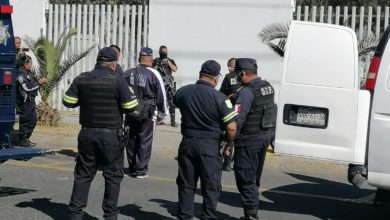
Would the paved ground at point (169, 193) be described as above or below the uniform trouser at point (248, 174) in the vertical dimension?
below

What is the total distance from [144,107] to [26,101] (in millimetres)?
2574

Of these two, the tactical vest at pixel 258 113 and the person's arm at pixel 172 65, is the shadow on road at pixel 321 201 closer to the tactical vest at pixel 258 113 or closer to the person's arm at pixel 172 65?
the tactical vest at pixel 258 113

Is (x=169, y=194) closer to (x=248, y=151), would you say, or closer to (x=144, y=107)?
(x=144, y=107)

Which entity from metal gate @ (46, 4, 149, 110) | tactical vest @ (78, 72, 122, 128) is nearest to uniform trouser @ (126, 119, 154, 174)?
tactical vest @ (78, 72, 122, 128)

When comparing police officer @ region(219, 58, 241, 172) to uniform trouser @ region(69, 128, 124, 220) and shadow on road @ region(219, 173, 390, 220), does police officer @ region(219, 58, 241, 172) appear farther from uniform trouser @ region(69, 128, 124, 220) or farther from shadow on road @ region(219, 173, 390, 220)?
uniform trouser @ region(69, 128, 124, 220)

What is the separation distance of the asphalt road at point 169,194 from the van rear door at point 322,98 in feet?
3.92

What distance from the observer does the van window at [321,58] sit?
7.62m

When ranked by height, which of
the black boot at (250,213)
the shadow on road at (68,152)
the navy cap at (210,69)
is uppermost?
the navy cap at (210,69)

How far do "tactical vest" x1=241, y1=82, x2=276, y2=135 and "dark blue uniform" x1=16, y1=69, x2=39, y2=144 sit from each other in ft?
16.1

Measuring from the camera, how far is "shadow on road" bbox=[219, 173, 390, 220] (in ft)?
29.1

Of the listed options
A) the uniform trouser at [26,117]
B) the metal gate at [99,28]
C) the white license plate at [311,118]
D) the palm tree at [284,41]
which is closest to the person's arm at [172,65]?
the metal gate at [99,28]

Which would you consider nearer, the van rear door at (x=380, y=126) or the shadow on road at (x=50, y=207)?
the van rear door at (x=380, y=126)

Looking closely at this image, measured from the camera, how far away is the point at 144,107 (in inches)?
418

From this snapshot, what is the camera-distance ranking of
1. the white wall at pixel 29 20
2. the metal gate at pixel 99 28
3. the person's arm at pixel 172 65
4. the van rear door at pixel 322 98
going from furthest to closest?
the white wall at pixel 29 20, the metal gate at pixel 99 28, the person's arm at pixel 172 65, the van rear door at pixel 322 98
